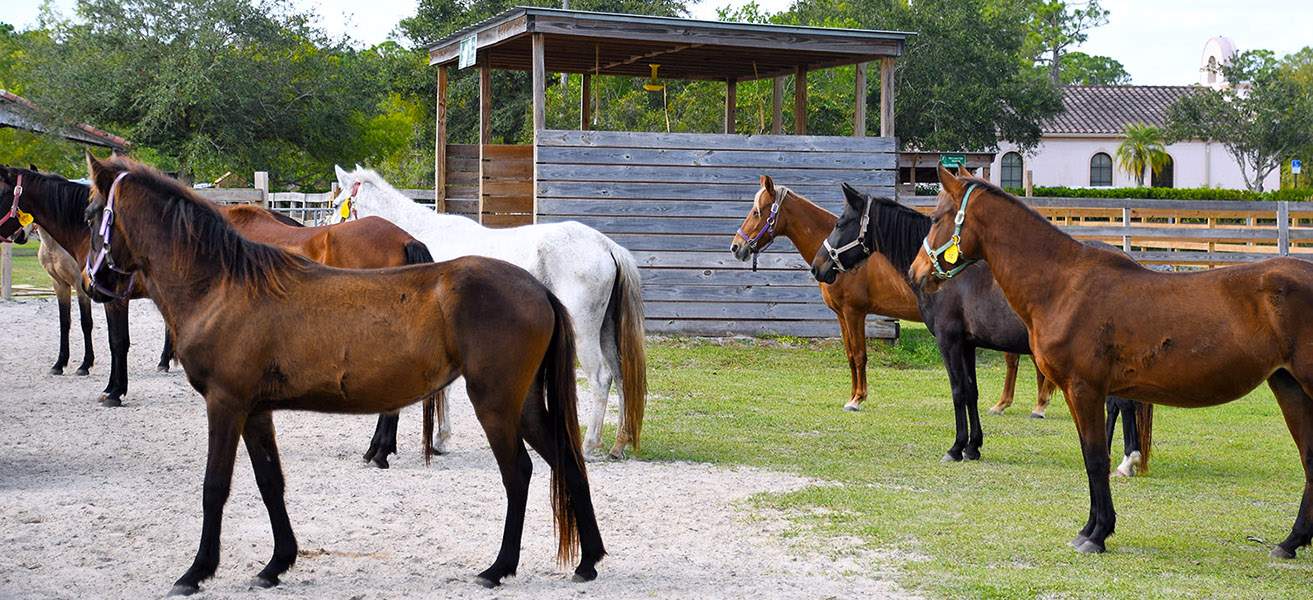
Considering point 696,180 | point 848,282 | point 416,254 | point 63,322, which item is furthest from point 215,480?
point 696,180

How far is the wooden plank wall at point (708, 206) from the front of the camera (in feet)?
52.1

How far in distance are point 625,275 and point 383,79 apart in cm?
3134

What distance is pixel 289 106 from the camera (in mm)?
36875

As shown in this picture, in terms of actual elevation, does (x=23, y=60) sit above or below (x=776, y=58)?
above

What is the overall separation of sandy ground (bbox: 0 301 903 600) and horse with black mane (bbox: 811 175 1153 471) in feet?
6.73

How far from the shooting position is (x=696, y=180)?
635 inches

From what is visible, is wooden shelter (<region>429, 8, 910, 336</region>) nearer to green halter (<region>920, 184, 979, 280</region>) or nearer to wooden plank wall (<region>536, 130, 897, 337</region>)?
wooden plank wall (<region>536, 130, 897, 337</region>)

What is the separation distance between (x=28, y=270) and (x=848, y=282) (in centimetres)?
2343

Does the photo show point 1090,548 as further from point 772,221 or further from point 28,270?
point 28,270

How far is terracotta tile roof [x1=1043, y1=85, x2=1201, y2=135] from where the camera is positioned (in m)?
56.3

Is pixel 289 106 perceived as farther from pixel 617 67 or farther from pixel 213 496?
pixel 213 496

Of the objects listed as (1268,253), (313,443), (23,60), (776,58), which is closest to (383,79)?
(23,60)

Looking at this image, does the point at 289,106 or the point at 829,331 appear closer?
the point at 829,331

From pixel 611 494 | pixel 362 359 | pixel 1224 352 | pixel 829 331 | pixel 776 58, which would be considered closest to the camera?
pixel 362 359
